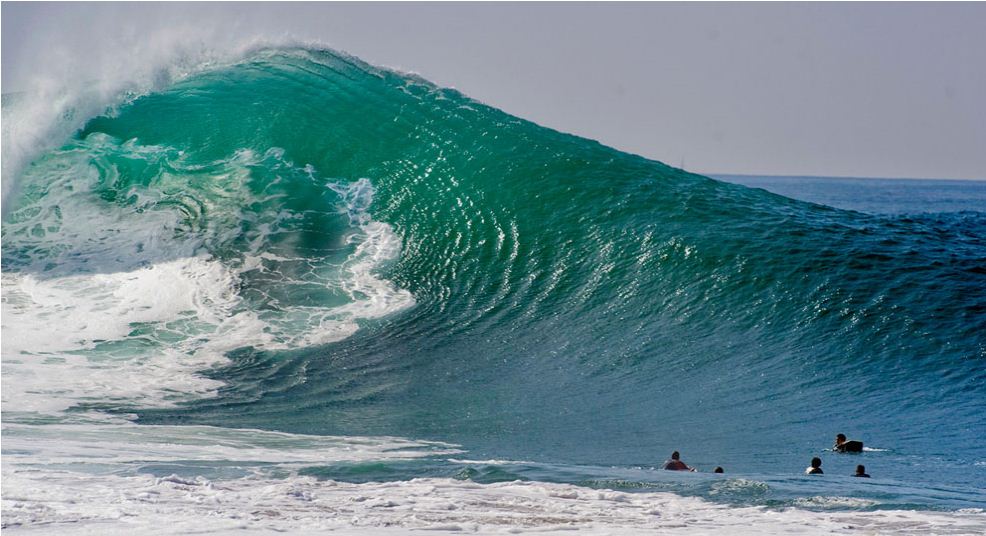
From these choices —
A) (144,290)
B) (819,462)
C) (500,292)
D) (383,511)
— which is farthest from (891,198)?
(383,511)

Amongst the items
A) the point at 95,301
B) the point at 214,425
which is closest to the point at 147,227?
the point at 95,301

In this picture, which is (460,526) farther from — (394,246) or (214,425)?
(394,246)

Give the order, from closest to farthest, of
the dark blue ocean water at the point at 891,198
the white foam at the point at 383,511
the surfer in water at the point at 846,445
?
the white foam at the point at 383,511
the surfer in water at the point at 846,445
the dark blue ocean water at the point at 891,198

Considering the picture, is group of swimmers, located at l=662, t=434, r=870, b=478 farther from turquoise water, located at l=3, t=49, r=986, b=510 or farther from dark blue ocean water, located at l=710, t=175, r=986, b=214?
dark blue ocean water, located at l=710, t=175, r=986, b=214

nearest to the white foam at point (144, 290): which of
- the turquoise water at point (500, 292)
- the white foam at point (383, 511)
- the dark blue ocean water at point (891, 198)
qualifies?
the turquoise water at point (500, 292)

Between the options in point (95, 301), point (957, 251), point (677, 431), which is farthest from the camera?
Answer: point (957, 251)

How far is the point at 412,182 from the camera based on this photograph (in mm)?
19641

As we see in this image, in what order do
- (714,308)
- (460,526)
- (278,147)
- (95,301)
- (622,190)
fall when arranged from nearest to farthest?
1. (460,526)
2. (714,308)
3. (95,301)
4. (622,190)
5. (278,147)

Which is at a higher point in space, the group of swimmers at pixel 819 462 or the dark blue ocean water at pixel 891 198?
the dark blue ocean water at pixel 891 198

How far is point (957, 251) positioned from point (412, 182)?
29.2 ft

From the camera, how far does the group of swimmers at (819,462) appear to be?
9648 millimetres

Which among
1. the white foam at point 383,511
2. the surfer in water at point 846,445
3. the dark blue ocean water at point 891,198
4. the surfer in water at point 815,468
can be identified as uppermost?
the dark blue ocean water at point 891,198

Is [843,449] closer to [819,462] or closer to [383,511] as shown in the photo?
[819,462]

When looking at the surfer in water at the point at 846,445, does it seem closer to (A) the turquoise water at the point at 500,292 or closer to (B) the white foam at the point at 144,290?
(A) the turquoise water at the point at 500,292
